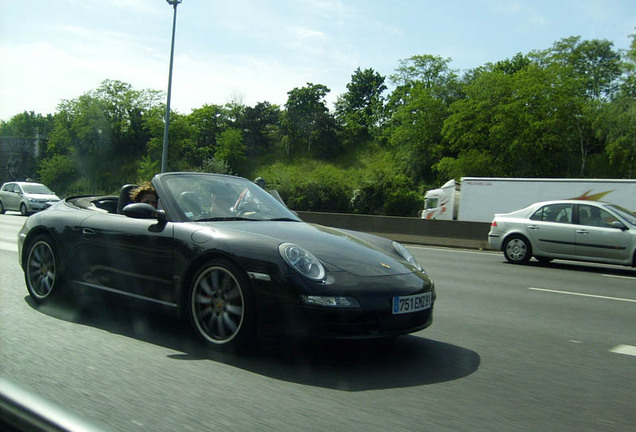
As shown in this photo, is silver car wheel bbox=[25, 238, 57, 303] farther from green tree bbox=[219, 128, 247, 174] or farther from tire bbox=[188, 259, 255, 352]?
green tree bbox=[219, 128, 247, 174]

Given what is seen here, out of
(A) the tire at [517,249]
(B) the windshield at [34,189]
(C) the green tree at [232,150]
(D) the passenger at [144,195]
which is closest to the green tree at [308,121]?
(C) the green tree at [232,150]

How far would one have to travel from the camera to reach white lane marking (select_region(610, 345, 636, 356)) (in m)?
4.88

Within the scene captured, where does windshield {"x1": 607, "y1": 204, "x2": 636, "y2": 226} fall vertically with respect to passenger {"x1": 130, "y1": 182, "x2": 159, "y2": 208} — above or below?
above

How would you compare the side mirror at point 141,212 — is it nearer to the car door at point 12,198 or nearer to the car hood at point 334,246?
the car hood at point 334,246

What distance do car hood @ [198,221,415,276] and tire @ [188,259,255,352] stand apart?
35 cm

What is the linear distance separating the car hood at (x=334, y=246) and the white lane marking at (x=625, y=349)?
192cm

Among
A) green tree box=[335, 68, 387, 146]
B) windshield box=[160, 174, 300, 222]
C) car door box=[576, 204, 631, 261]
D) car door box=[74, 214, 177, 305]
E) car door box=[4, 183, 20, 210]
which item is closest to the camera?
car door box=[74, 214, 177, 305]

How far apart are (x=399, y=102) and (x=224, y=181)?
70.8 meters

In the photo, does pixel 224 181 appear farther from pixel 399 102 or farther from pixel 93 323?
pixel 399 102

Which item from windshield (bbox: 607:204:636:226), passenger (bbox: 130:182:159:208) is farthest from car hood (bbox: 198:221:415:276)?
windshield (bbox: 607:204:636:226)

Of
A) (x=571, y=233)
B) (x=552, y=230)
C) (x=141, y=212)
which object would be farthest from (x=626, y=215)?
(x=141, y=212)

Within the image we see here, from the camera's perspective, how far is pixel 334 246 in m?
4.52

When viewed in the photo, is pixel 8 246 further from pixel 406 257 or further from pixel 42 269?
pixel 406 257

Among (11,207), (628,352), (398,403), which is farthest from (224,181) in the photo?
(11,207)
